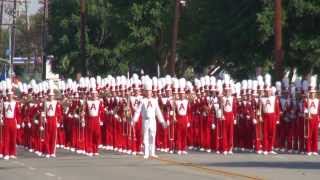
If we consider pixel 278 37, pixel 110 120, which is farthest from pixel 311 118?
pixel 278 37

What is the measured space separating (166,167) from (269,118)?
6.57 m

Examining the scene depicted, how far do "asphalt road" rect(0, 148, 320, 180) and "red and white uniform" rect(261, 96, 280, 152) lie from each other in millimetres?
725

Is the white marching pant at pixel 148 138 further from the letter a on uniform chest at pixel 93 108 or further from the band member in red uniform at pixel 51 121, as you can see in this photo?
the band member in red uniform at pixel 51 121

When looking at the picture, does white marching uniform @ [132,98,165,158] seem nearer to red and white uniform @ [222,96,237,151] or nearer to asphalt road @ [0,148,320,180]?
asphalt road @ [0,148,320,180]

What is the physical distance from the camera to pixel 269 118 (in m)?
31.4

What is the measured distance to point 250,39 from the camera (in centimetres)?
4894

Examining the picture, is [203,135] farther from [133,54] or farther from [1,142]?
[133,54]

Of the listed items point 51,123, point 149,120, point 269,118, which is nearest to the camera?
point 149,120

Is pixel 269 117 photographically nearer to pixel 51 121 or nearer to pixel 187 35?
pixel 51 121

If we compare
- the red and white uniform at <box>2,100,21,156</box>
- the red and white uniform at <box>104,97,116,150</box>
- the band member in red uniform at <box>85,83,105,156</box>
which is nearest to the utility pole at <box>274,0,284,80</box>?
the red and white uniform at <box>104,97,116,150</box>

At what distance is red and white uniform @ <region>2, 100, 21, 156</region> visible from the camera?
31609 millimetres

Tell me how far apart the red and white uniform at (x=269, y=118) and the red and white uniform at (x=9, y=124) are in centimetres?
724

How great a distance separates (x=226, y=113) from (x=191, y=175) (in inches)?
355

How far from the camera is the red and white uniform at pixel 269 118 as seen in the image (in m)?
31.3
